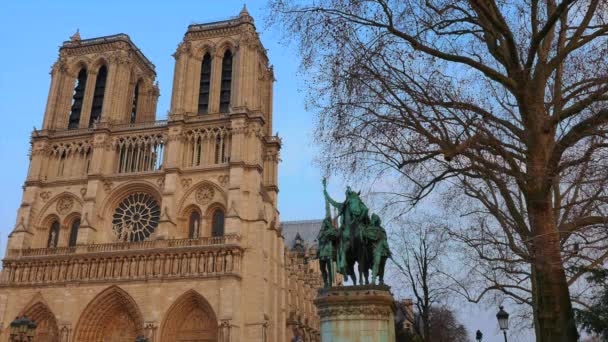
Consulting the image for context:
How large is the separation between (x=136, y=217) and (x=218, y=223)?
247 inches

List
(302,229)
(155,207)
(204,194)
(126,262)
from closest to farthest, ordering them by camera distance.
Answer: (126,262) < (204,194) < (155,207) < (302,229)

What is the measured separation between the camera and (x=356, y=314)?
12070 mm

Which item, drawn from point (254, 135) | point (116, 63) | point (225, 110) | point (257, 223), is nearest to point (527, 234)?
point (257, 223)

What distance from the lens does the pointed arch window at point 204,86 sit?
41844mm

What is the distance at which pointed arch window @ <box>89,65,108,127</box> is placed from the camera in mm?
43900

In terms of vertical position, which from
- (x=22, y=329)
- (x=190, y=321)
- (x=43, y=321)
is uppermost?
(x=43, y=321)

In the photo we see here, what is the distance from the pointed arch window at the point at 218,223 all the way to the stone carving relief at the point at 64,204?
35.3 ft

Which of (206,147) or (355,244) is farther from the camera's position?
(206,147)

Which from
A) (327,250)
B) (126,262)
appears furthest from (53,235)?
(327,250)

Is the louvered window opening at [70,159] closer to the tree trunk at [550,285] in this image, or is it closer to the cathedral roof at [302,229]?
the cathedral roof at [302,229]

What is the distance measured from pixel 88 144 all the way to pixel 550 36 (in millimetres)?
36319

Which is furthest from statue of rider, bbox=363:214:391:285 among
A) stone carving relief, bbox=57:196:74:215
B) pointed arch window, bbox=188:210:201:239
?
stone carving relief, bbox=57:196:74:215

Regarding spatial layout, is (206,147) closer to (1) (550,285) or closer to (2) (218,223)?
(2) (218,223)

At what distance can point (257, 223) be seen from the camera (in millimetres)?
36281
